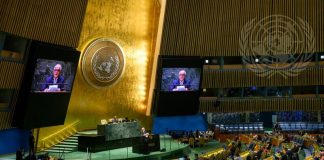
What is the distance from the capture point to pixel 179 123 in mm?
23250

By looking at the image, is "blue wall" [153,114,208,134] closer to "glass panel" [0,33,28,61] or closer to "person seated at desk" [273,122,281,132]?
"person seated at desk" [273,122,281,132]

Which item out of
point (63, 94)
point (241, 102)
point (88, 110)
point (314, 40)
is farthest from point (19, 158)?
point (314, 40)

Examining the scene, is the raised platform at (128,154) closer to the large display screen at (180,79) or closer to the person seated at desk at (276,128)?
the large display screen at (180,79)

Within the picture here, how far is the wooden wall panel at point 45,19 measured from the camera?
14133 millimetres

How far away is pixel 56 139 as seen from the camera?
17.8 m

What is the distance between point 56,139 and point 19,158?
466 cm

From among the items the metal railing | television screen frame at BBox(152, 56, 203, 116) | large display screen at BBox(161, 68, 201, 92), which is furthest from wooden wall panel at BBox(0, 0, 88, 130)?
large display screen at BBox(161, 68, 201, 92)

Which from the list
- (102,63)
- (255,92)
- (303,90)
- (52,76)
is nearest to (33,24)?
(52,76)

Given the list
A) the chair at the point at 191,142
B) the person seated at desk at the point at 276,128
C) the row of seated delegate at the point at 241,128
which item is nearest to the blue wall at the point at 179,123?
the row of seated delegate at the point at 241,128

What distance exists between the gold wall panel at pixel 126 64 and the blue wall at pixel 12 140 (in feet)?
3.37

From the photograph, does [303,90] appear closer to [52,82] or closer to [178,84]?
[178,84]

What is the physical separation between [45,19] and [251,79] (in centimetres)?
1285

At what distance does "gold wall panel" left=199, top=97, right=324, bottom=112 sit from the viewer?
23.6 metres

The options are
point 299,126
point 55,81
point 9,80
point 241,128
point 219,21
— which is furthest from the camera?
point 299,126
